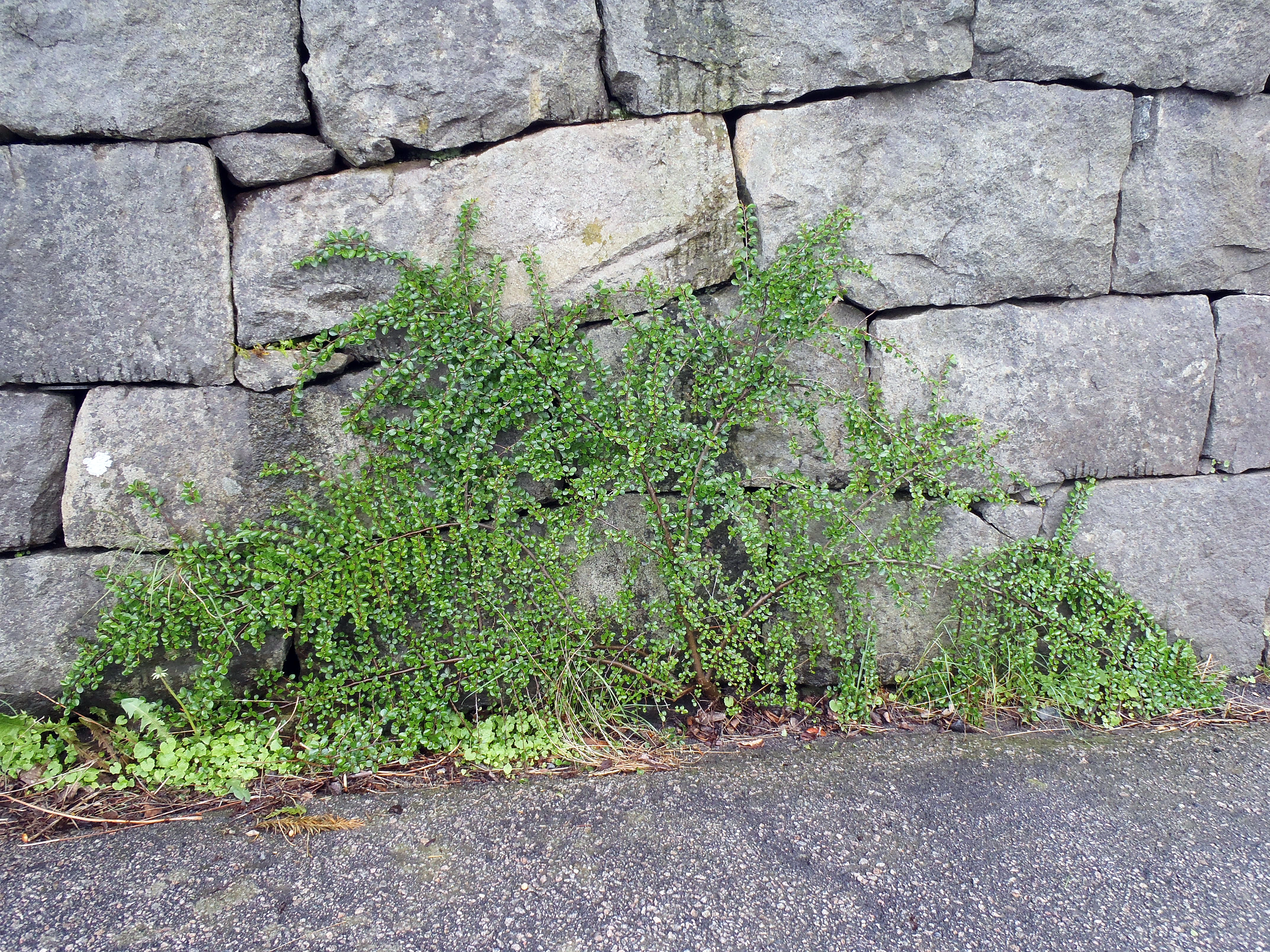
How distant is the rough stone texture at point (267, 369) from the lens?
7.07 feet

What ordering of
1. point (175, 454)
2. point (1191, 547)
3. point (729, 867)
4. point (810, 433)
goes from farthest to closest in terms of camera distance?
point (1191, 547) → point (810, 433) → point (175, 454) → point (729, 867)

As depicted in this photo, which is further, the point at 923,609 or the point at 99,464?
the point at 923,609

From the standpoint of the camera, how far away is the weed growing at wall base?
6.96 feet

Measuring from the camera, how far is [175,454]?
2143 mm

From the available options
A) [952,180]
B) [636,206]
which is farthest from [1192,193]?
[636,206]

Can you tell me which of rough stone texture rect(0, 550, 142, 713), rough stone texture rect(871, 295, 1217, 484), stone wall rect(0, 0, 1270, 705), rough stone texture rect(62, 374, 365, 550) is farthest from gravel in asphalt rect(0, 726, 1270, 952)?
rough stone texture rect(871, 295, 1217, 484)

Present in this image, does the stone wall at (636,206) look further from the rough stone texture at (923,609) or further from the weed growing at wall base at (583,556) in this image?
the weed growing at wall base at (583,556)

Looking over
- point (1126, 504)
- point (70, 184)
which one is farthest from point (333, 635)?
point (1126, 504)

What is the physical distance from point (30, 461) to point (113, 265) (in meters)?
0.63

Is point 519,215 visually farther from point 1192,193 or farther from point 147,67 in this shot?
point 1192,193

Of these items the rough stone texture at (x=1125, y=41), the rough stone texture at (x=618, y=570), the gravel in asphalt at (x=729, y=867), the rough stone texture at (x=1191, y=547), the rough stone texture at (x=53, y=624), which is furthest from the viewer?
the rough stone texture at (x=1191, y=547)

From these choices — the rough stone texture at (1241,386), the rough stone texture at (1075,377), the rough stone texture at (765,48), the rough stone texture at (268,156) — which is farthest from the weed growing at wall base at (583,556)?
the rough stone texture at (1241,386)

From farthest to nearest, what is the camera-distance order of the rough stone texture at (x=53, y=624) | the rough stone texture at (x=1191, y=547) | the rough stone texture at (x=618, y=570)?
the rough stone texture at (x=1191, y=547) < the rough stone texture at (x=618, y=570) < the rough stone texture at (x=53, y=624)

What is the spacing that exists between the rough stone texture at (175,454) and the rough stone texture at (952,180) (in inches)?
60.7
